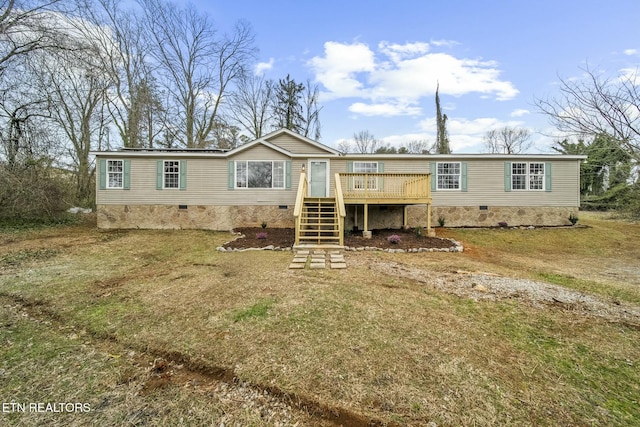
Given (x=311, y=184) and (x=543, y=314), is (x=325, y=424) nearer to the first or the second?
(x=543, y=314)

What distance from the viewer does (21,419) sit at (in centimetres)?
186

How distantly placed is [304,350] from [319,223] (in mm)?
5973

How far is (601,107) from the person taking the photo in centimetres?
608

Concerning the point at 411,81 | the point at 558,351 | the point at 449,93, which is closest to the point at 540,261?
the point at 558,351

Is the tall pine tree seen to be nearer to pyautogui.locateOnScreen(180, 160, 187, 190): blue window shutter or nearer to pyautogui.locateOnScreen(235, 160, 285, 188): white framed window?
pyautogui.locateOnScreen(235, 160, 285, 188): white framed window

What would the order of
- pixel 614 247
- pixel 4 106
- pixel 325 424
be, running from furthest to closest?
pixel 4 106 → pixel 614 247 → pixel 325 424

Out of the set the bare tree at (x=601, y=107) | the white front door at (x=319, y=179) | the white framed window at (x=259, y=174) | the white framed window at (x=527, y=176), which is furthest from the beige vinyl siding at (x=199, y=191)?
the white framed window at (x=527, y=176)

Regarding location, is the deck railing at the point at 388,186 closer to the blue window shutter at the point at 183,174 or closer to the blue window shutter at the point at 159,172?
the blue window shutter at the point at 183,174

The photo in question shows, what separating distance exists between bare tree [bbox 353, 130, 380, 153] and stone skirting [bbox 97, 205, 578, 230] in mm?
22886

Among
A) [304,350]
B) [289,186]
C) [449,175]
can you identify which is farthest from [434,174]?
[304,350]

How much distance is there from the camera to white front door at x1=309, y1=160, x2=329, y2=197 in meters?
11.5

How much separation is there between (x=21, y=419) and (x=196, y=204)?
10183mm

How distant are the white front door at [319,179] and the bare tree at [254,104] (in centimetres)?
1278

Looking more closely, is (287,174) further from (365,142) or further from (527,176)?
(365,142)
